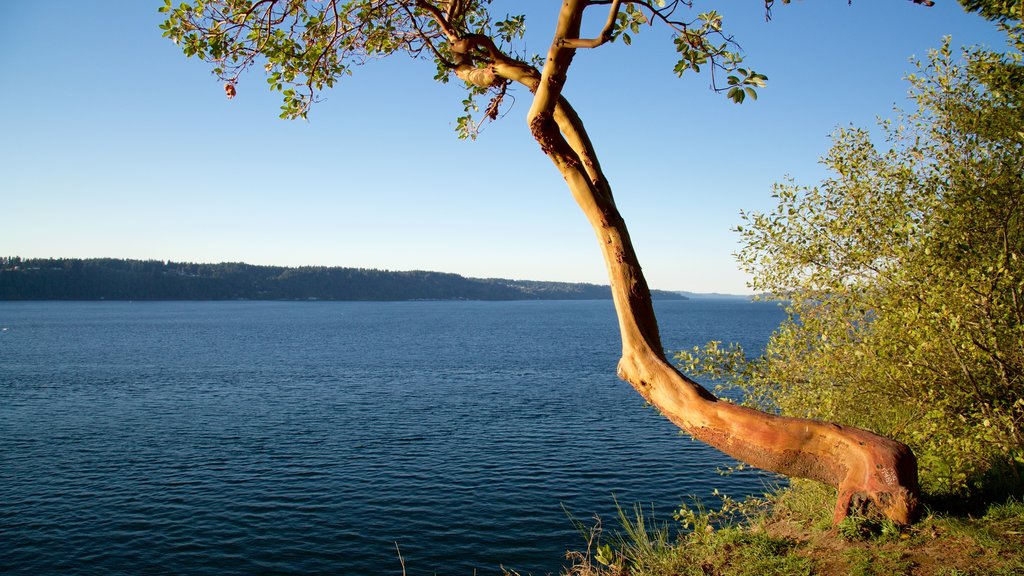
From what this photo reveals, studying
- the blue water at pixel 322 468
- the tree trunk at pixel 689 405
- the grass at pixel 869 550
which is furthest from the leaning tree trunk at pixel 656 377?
the blue water at pixel 322 468

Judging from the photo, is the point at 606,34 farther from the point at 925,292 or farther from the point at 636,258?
the point at 925,292

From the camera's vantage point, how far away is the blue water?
823 inches

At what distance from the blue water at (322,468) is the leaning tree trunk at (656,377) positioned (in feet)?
48.2

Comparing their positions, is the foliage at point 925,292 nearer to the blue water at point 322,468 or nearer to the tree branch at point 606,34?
the tree branch at point 606,34

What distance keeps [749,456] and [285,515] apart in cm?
2205

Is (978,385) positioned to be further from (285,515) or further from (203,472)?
(203,472)

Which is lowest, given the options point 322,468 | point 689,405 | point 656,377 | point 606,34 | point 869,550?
point 322,468

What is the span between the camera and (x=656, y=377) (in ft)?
17.5

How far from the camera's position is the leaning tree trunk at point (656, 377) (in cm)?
513

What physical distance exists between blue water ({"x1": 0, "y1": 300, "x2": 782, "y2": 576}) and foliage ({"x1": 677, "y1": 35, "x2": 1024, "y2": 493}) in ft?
33.7

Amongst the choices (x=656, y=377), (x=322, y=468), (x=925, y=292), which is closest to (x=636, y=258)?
(x=656, y=377)

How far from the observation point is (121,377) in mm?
57406

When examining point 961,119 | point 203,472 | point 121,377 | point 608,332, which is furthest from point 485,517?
point 608,332

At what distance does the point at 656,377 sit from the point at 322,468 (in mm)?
26762
